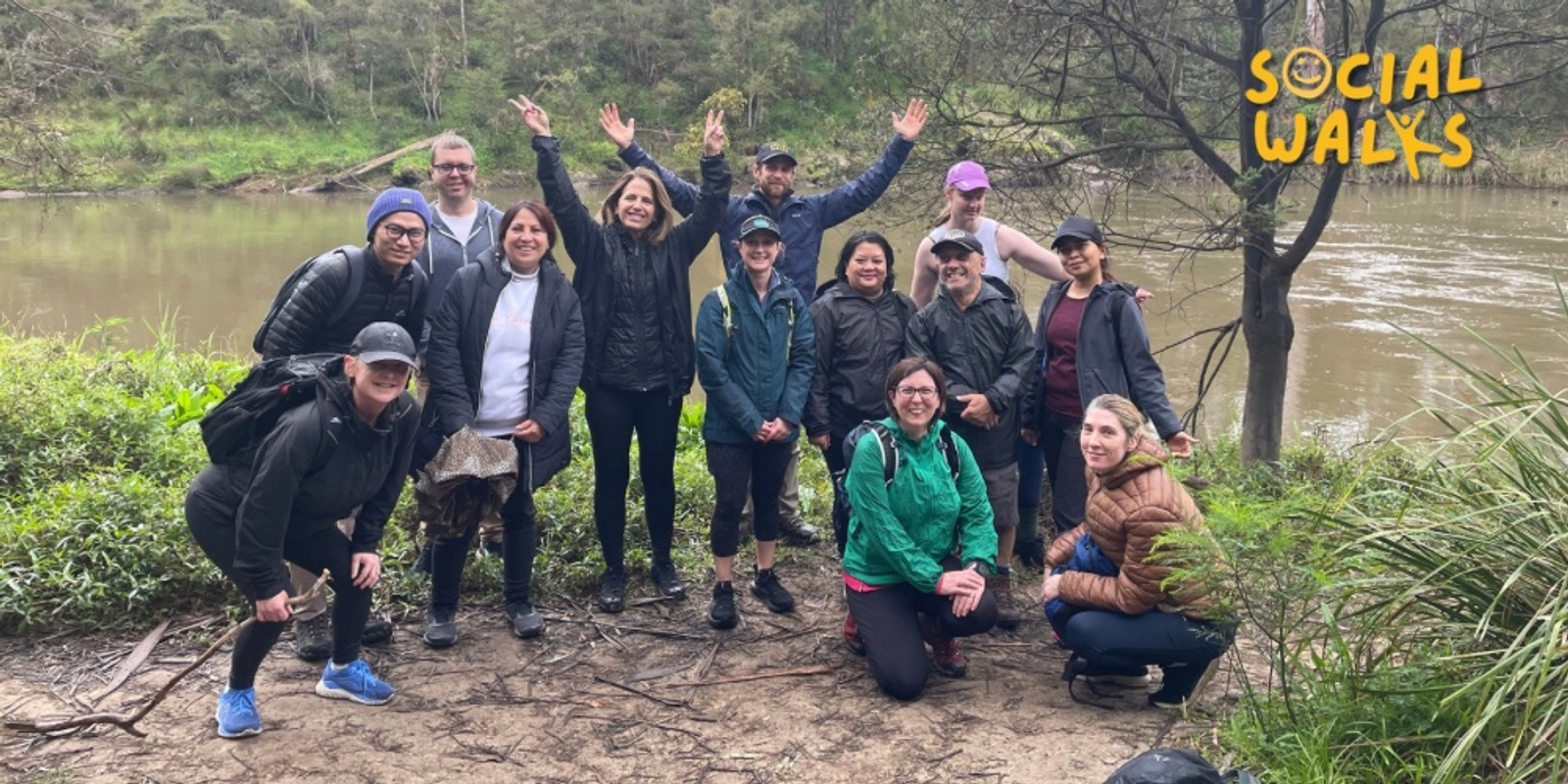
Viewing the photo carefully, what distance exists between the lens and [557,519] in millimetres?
4945

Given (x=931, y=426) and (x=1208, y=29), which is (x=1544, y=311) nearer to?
(x=1208, y=29)

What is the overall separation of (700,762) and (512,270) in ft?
5.92

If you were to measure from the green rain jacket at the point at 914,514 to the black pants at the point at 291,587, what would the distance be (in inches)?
62.8

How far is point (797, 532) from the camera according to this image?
5.13 m

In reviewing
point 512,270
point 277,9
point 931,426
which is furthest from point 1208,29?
point 277,9

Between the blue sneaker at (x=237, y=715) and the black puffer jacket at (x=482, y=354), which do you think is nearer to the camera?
the blue sneaker at (x=237, y=715)

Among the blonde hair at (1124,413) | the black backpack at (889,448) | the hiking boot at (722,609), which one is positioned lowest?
the hiking boot at (722,609)

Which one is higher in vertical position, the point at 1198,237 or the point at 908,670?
the point at 1198,237

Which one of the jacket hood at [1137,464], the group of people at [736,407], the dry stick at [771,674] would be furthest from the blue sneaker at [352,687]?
the jacket hood at [1137,464]

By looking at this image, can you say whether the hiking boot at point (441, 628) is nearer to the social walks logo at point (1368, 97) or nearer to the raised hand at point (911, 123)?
the raised hand at point (911, 123)

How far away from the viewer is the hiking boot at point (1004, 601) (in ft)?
14.1

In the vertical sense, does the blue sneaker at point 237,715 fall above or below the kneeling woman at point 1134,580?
below

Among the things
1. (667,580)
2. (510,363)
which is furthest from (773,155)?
(667,580)

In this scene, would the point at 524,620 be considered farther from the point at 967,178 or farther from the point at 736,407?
the point at 967,178
